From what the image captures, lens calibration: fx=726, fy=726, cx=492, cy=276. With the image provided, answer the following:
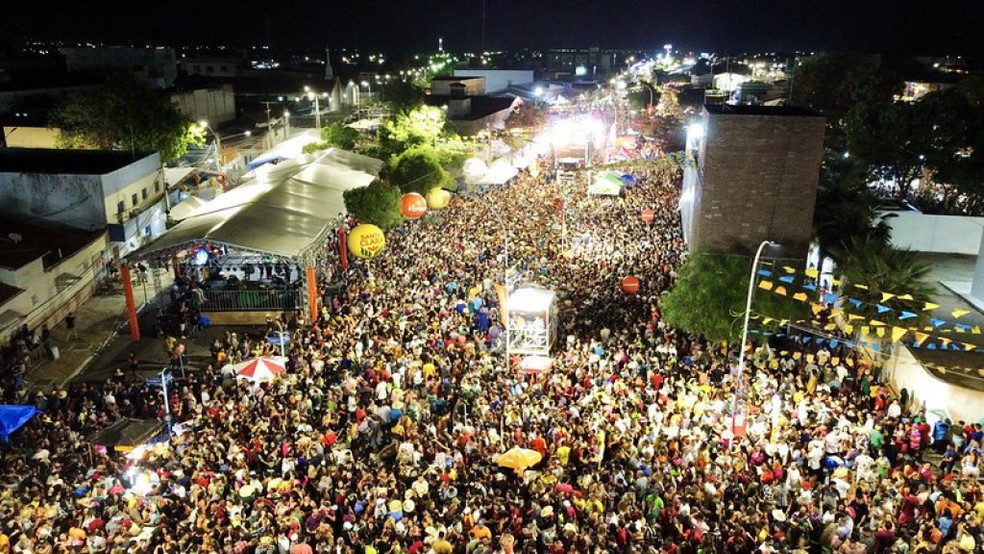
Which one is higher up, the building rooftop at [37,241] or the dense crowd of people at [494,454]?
the building rooftop at [37,241]

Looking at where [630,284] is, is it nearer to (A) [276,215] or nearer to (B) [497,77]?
(A) [276,215]

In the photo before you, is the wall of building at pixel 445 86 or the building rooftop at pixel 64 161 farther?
the wall of building at pixel 445 86

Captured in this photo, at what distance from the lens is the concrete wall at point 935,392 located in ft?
46.0

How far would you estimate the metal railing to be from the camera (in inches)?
811

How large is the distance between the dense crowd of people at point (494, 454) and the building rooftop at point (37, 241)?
7.12 meters

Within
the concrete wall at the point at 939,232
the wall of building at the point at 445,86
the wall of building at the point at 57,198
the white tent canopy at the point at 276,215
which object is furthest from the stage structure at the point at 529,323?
the wall of building at the point at 445,86

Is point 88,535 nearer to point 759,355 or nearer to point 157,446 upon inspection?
point 157,446

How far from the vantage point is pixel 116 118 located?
106 feet

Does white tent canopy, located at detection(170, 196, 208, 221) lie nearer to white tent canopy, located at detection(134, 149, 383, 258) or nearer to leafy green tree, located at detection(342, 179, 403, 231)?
white tent canopy, located at detection(134, 149, 383, 258)

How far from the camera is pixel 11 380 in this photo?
1706 cm

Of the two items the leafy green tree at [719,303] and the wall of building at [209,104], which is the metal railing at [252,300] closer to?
the leafy green tree at [719,303]

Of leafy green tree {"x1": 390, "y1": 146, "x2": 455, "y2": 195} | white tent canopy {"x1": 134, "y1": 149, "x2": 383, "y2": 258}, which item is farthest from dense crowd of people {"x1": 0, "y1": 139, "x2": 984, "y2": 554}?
leafy green tree {"x1": 390, "y1": 146, "x2": 455, "y2": 195}

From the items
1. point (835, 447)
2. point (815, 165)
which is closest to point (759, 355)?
point (835, 447)

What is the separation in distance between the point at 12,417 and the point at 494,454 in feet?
28.4
